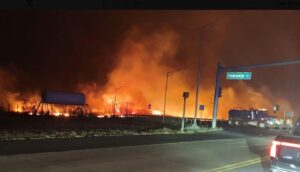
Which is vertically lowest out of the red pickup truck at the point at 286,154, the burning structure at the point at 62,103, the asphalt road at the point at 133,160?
the asphalt road at the point at 133,160

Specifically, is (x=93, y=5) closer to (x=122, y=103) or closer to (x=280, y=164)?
(x=280, y=164)

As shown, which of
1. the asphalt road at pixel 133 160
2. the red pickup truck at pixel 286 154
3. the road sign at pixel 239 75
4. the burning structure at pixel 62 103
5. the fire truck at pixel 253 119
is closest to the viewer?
the red pickup truck at pixel 286 154

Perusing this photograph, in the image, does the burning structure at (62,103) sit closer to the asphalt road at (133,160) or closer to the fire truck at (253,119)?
the fire truck at (253,119)

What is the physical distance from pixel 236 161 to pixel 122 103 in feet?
292

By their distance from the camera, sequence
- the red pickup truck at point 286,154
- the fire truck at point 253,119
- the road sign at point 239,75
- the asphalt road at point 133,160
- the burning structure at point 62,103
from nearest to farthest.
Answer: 1. the red pickup truck at point 286,154
2. the asphalt road at point 133,160
3. the road sign at point 239,75
4. the fire truck at point 253,119
5. the burning structure at point 62,103

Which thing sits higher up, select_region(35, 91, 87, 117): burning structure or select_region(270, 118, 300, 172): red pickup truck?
select_region(35, 91, 87, 117): burning structure

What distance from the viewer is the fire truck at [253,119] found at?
6438 cm

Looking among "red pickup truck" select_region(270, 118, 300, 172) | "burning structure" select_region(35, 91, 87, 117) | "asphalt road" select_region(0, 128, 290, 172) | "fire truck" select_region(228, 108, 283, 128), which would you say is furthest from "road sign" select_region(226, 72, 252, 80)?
"red pickup truck" select_region(270, 118, 300, 172)

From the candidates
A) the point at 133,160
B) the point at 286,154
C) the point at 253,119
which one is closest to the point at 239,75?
the point at 253,119

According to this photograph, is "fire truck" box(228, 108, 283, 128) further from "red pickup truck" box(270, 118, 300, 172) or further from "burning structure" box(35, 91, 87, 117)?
"red pickup truck" box(270, 118, 300, 172)

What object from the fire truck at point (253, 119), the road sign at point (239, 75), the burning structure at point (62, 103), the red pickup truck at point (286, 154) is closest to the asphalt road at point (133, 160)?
the red pickup truck at point (286, 154)

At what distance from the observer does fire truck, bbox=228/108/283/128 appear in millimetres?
64375

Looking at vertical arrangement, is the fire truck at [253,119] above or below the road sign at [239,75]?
below

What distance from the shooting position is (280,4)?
21797mm
